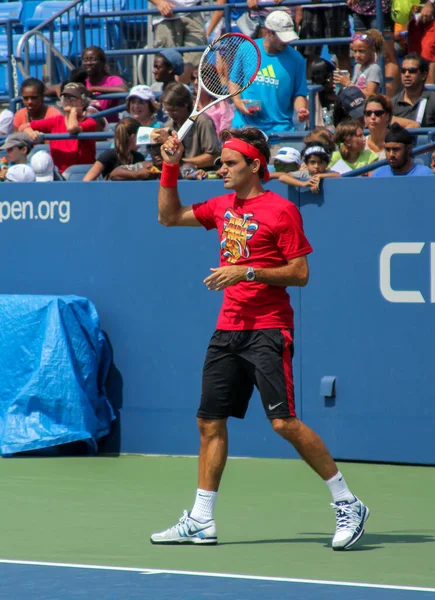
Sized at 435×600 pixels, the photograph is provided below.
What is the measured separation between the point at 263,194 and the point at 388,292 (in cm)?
240

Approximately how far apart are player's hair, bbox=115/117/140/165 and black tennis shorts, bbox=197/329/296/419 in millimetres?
4115

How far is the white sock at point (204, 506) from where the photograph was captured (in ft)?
19.1

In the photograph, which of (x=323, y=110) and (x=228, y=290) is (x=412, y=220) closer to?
(x=228, y=290)

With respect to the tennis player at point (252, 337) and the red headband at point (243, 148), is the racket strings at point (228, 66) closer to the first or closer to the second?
the red headband at point (243, 148)

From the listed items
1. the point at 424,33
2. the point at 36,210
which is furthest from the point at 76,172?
the point at 424,33

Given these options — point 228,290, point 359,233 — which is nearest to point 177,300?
point 359,233

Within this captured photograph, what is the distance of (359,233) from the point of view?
8188mm

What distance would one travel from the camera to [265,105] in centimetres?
1130

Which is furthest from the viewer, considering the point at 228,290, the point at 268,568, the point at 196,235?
the point at 196,235

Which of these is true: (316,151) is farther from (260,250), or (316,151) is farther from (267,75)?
(260,250)

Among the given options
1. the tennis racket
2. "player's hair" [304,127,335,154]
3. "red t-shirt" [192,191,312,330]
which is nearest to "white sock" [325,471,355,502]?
"red t-shirt" [192,191,312,330]

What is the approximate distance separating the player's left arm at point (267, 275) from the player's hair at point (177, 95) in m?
4.10

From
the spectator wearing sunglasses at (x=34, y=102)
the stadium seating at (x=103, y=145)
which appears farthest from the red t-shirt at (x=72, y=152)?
the spectator wearing sunglasses at (x=34, y=102)

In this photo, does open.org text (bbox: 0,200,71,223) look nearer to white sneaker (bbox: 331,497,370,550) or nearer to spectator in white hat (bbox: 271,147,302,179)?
spectator in white hat (bbox: 271,147,302,179)
